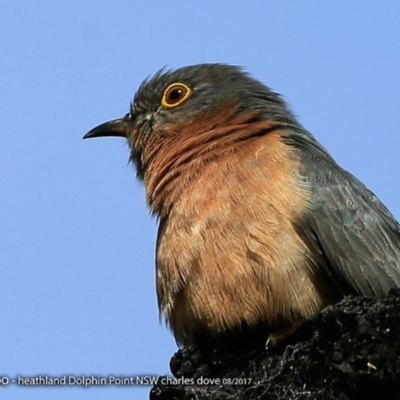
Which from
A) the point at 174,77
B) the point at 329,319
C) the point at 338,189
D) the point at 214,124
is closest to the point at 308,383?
the point at 329,319

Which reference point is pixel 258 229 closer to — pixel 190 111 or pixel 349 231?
pixel 349 231

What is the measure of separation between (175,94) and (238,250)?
2.98 metres

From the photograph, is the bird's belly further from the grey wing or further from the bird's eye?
the bird's eye

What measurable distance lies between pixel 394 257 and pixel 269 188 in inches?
51.0

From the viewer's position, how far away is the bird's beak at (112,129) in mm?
10383

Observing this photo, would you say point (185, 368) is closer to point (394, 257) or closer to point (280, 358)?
point (280, 358)

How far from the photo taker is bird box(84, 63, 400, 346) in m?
7.60

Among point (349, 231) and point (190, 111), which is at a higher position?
point (190, 111)

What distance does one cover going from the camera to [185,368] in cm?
745

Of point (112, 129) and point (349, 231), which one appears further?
point (112, 129)

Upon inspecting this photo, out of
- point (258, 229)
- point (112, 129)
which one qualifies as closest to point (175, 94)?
point (112, 129)

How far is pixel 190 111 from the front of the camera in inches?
381

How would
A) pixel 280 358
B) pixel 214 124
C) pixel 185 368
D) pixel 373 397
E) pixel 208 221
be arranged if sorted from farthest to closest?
pixel 214 124
pixel 208 221
pixel 185 368
pixel 280 358
pixel 373 397

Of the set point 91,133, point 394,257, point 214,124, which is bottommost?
point 394,257
